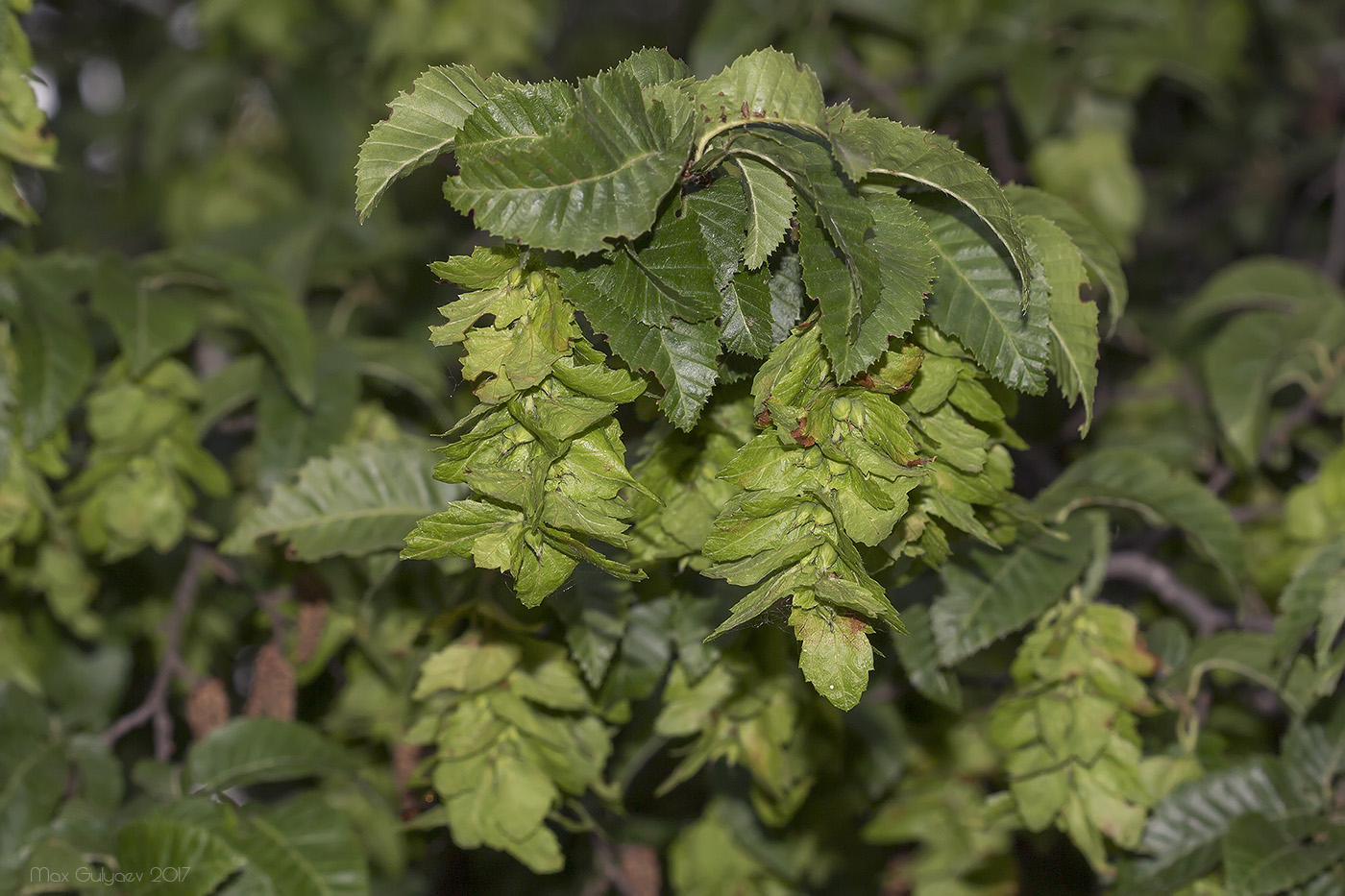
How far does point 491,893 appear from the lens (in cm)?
214

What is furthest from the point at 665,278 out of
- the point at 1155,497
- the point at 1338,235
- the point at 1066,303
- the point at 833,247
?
the point at 1338,235

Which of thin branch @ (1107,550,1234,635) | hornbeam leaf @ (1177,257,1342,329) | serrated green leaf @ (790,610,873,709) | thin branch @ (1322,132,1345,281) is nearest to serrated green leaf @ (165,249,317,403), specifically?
serrated green leaf @ (790,610,873,709)

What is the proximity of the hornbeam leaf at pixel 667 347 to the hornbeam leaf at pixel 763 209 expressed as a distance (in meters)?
0.07

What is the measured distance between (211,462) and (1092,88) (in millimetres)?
1842

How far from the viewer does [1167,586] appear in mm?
1578

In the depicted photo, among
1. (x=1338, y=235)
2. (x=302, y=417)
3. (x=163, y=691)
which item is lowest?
(x=163, y=691)

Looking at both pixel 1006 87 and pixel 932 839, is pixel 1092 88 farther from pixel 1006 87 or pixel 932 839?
pixel 932 839

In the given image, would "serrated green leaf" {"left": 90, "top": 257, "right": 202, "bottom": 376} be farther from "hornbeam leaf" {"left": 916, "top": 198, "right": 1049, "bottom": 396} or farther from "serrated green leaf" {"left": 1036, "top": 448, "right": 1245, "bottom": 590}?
"serrated green leaf" {"left": 1036, "top": 448, "right": 1245, "bottom": 590}

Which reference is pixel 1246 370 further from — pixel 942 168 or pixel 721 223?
pixel 721 223

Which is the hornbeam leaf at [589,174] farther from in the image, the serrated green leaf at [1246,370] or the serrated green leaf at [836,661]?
the serrated green leaf at [1246,370]

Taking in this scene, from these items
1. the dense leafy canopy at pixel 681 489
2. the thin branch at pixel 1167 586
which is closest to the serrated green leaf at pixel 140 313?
the dense leafy canopy at pixel 681 489

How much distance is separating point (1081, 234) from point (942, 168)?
0.28m

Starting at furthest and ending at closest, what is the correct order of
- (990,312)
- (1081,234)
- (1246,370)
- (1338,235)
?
(1338,235), (1246,370), (1081,234), (990,312)

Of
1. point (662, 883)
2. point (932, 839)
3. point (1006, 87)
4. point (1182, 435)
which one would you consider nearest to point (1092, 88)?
point (1006, 87)
